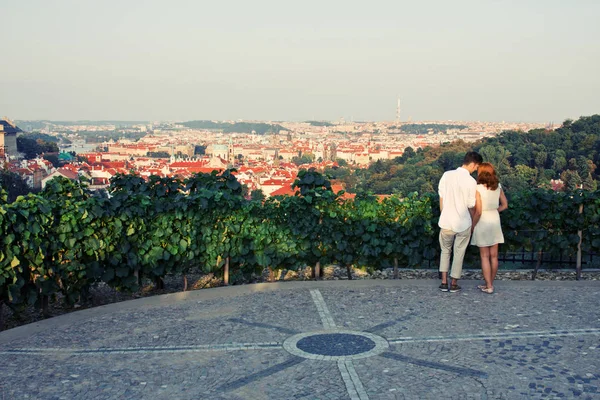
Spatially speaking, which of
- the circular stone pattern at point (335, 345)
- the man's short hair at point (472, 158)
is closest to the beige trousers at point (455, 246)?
the man's short hair at point (472, 158)

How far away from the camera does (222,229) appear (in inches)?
276

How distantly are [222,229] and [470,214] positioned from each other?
258 centimetres

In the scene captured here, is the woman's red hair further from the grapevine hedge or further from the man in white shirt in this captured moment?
the grapevine hedge

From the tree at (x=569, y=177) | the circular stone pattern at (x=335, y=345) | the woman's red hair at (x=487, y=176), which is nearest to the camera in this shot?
the circular stone pattern at (x=335, y=345)

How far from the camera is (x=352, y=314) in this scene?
5809 millimetres

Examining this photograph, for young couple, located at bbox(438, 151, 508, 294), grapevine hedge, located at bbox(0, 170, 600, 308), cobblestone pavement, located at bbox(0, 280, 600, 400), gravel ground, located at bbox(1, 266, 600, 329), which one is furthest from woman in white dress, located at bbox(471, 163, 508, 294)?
gravel ground, located at bbox(1, 266, 600, 329)

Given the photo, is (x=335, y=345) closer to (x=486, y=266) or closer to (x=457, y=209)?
(x=457, y=209)

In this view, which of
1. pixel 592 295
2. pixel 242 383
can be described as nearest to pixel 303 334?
pixel 242 383

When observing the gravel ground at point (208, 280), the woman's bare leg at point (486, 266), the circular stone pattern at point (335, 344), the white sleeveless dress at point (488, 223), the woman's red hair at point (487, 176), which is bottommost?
the gravel ground at point (208, 280)

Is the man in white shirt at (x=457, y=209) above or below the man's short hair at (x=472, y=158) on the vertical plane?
below

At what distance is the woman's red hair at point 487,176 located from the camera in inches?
256

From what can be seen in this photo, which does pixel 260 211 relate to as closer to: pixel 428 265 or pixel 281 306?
pixel 281 306

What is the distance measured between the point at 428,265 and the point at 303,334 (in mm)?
3287

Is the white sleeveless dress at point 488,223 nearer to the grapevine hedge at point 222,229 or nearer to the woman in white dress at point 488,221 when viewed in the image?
the woman in white dress at point 488,221
